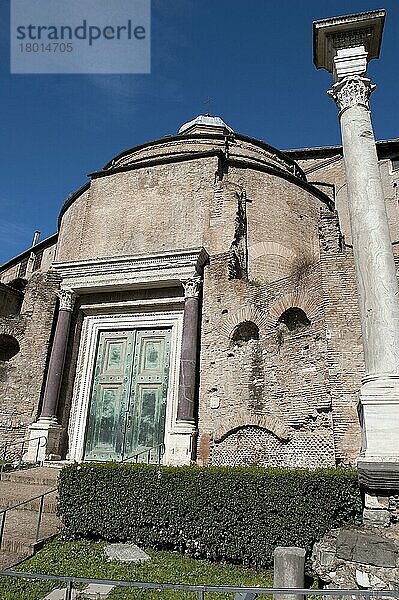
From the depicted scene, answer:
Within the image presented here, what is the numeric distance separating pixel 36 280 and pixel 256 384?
28.9ft

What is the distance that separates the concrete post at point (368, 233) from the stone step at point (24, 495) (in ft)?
18.8

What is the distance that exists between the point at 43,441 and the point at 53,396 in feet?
4.14

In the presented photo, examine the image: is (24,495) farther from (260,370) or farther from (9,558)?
(260,370)

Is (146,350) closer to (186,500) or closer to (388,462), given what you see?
(186,500)

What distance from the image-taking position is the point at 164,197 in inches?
594

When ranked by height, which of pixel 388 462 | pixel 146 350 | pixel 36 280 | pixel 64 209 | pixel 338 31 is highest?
pixel 64 209

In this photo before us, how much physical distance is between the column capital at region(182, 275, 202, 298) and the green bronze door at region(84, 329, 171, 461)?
1.50 m

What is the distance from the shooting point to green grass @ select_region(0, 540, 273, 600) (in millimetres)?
5207

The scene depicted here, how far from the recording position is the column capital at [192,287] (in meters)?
12.8

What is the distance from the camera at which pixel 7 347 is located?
16266 mm

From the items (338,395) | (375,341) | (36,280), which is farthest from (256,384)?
(36,280)

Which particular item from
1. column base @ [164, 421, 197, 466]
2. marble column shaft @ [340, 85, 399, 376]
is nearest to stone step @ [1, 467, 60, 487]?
column base @ [164, 421, 197, 466]

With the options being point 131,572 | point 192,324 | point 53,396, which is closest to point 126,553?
point 131,572

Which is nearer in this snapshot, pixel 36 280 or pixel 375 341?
pixel 375 341
